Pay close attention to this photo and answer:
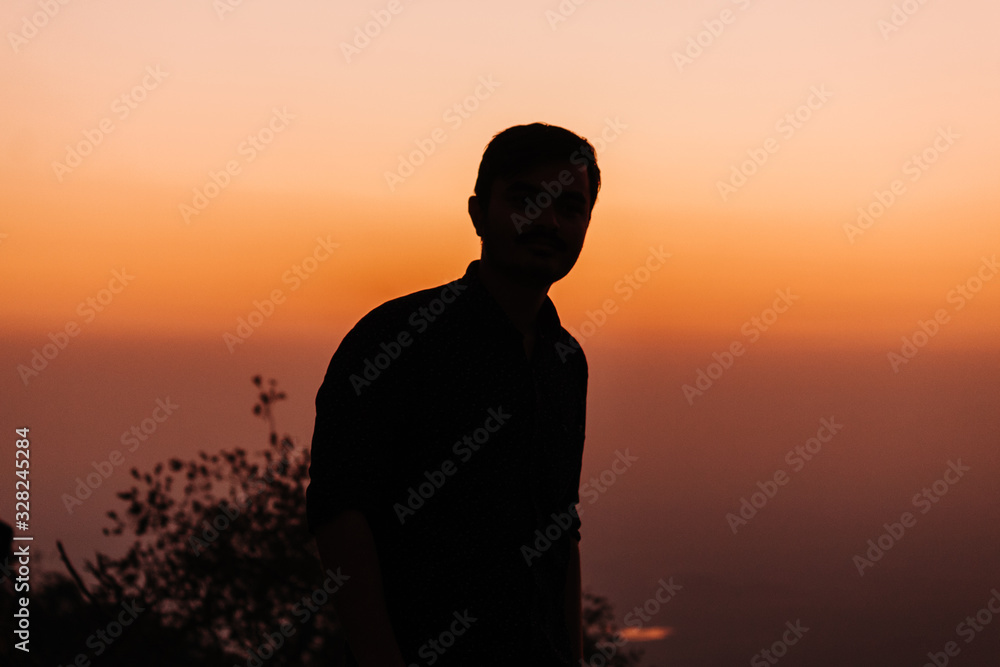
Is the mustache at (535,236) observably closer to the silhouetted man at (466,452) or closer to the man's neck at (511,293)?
the silhouetted man at (466,452)

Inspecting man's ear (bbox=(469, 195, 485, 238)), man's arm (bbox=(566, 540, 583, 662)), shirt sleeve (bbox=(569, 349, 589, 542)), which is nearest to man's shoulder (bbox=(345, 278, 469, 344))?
man's ear (bbox=(469, 195, 485, 238))

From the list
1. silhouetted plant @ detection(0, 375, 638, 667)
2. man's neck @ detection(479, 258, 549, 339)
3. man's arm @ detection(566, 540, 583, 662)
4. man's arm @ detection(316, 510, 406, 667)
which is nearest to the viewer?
man's arm @ detection(316, 510, 406, 667)

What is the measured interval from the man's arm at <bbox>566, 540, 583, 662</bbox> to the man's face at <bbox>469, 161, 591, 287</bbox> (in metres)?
1.08

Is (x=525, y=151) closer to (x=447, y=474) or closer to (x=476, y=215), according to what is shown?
(x=476, y=215)

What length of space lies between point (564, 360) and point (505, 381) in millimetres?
468

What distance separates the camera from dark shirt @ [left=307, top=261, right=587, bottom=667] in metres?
2.41

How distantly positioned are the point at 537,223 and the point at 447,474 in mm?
805

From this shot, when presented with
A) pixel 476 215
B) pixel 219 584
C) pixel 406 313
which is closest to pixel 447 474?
pixel 406 313

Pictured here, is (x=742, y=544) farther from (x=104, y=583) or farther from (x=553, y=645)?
(x=553, y=645)

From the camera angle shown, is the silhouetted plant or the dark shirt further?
the silhouetted plant

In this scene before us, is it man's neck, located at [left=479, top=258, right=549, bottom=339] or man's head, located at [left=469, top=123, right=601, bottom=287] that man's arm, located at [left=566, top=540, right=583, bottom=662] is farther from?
man's head, located at [left=469, top=123, right=601, bottom=287]

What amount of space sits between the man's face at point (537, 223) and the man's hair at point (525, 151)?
0.09ft

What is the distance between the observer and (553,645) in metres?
2.69

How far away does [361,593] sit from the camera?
2.33 meters
